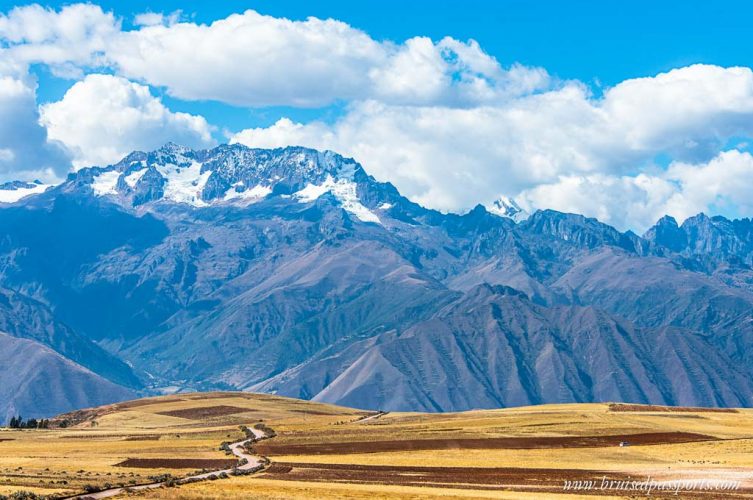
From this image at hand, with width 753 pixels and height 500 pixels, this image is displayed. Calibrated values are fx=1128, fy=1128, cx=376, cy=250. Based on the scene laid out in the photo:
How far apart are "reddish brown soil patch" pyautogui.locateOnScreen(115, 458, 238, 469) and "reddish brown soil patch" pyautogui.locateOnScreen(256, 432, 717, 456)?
49.7 feet

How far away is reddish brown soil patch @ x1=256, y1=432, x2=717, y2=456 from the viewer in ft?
598

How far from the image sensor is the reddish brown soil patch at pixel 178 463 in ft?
504

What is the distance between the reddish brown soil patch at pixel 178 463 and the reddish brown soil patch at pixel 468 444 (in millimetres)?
15161

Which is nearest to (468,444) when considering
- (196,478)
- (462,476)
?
(462,476)

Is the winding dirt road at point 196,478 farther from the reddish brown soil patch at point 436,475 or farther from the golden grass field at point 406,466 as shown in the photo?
the reddish brown soil patch at point 436,475

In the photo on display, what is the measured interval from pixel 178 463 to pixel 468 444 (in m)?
53.1

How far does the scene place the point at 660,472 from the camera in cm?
13725

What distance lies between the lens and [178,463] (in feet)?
521

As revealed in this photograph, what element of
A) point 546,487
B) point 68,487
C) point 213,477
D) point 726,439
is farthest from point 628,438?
point 68,487

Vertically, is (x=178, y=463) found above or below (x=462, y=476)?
above

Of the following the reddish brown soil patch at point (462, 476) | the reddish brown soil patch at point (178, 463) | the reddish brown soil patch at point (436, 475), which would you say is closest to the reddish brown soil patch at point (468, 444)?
the reddish brown soil patch at point (178, 463)

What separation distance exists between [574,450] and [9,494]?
3619 inches

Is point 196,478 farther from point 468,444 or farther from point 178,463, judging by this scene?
point 468,444

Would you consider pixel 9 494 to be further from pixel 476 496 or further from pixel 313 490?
pixel 476 496
